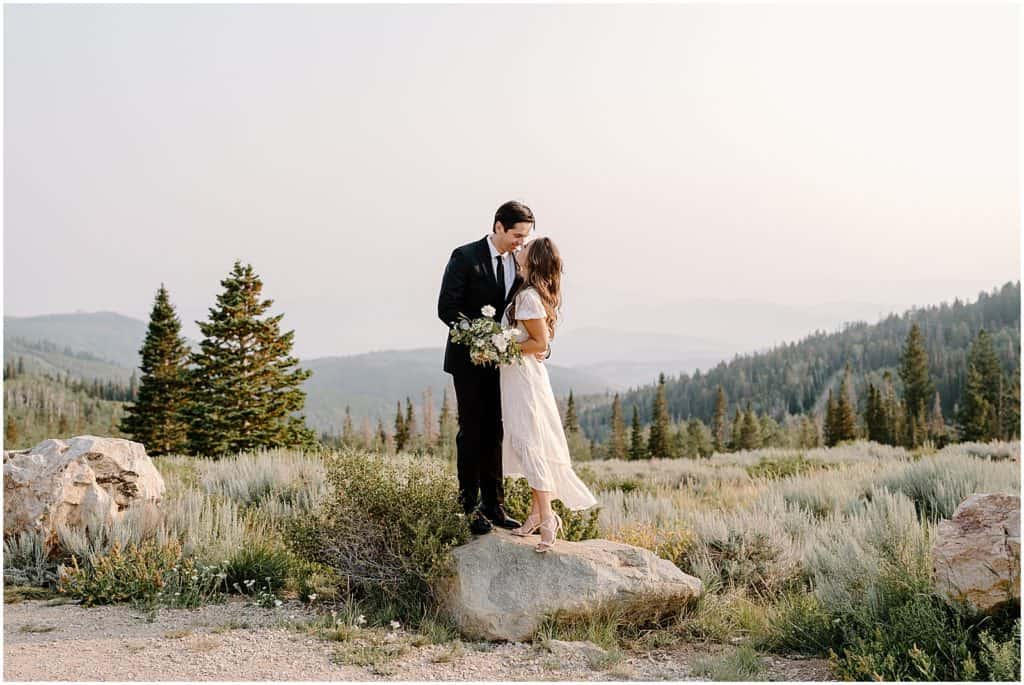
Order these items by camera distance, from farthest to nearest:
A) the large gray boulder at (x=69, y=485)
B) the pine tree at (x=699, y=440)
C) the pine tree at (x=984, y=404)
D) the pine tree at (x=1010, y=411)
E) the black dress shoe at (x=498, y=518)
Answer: the pine tree at (x=699, y=440), the pine tree at (x=1010, y=411), the pine tree at (x=984, y=404), the large gray boulder at (x=69, y=485), the black dress shoe at (x=498, y=518)

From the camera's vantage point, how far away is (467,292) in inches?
253

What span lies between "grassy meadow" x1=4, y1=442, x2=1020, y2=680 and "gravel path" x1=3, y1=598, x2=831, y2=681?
179 mm

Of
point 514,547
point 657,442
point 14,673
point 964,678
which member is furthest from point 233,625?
point 657,442

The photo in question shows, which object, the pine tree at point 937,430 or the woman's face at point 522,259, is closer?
the woman's face at point 522,259

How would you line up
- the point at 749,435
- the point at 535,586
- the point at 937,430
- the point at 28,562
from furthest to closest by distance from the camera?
the point at 749,435 → the point at 937,430 → the point at 28,562 → the point at 535,586

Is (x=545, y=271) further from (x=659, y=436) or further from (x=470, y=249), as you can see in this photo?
(x=659, y=436)

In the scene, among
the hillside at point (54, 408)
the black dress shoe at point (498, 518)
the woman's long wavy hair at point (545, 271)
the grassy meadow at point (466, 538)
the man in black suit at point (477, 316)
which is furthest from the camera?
the hillside at point (54, 408)

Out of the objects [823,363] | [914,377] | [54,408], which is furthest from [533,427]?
[823,363]

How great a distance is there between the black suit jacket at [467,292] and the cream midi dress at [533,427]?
0.21 meters

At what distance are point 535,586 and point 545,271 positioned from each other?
226 cm

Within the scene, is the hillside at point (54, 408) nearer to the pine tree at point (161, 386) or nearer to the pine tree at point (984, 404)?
the pine tree at point (161, 386)

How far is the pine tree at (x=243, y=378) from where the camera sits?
28.1 meters

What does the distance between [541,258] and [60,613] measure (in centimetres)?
460

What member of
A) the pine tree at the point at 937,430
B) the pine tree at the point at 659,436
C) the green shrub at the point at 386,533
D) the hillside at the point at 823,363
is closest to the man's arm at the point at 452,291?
the green shrub at the point at 386,533
